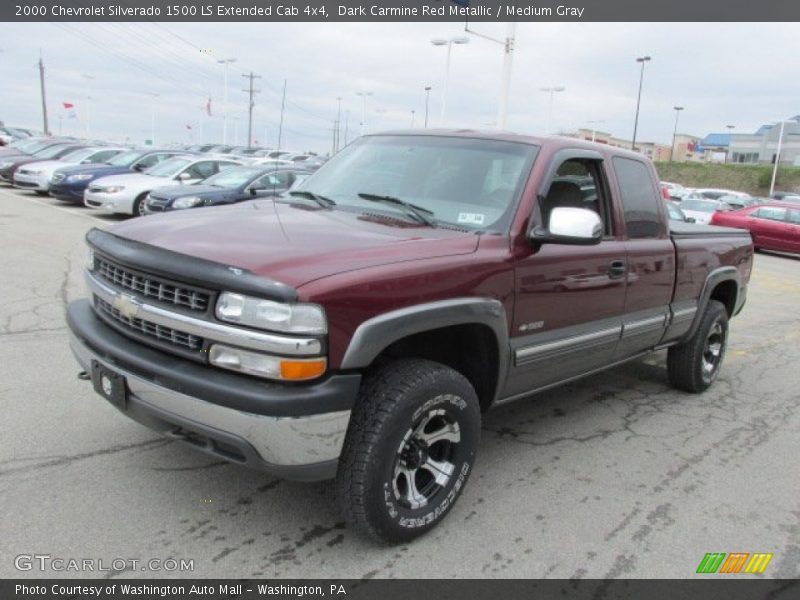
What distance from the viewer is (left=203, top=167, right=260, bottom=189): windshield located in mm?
13409

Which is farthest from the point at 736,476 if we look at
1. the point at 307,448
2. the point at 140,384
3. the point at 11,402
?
the point at 11,402

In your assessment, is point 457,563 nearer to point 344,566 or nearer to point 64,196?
point 344,566

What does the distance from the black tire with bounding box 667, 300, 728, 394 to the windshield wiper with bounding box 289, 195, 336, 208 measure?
10.5 feet

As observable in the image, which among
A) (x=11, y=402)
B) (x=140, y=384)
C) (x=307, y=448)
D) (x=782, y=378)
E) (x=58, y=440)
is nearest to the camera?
(x=307, y=448)

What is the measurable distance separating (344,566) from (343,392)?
0.81 meters

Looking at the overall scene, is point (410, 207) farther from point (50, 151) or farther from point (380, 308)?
point (50, 151)

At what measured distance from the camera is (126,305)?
2910 mm

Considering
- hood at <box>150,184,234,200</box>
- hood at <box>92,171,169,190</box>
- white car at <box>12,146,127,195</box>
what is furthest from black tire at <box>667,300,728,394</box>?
white car at <box>12,146,127,195</box>

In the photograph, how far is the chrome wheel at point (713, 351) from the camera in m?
5.59

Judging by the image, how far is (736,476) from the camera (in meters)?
3.97

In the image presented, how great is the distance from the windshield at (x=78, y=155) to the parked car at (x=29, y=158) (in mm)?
736
